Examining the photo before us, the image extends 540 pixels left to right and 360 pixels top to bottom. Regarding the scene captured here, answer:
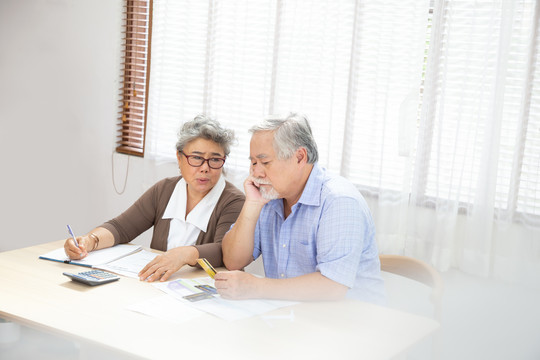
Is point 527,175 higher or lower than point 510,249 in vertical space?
higher

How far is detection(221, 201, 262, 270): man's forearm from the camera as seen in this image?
81.0 inches

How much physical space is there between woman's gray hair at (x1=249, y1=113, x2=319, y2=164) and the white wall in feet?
5.51

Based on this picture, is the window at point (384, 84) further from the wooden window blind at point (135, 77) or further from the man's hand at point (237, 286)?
the man's hand at point (237, 286)

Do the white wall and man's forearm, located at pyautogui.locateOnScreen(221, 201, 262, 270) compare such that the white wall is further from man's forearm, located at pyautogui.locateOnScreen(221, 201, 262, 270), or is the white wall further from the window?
man's forearm, located at pyautogui.locateOnScreen(221, 201, 262, 270)

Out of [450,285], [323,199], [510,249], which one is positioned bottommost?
[450,285]

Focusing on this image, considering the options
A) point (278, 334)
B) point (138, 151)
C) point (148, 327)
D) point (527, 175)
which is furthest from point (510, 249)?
point (138, 151)

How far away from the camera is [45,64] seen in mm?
3785

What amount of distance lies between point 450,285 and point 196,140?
3.99ft

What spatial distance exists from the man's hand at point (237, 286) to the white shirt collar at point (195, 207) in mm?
599

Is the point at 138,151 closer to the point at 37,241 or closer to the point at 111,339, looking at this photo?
the point at 37,241

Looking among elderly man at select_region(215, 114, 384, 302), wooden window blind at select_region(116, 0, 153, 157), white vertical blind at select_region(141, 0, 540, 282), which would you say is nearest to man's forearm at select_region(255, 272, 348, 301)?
elderly man at select_region(215, 114, 384, 302)

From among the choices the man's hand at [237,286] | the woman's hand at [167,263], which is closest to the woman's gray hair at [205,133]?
the woman's hand at [167,263]

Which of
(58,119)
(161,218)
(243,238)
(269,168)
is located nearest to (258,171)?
(269,168)

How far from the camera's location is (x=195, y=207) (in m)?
2.37
